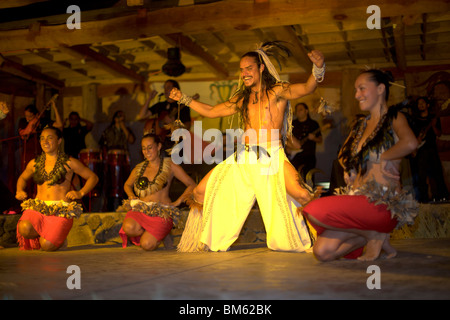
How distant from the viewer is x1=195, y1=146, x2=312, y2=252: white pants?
4.11m

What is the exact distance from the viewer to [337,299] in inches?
83.3

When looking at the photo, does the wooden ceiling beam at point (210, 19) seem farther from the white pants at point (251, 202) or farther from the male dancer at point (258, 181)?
the white pants at point (251, 202)

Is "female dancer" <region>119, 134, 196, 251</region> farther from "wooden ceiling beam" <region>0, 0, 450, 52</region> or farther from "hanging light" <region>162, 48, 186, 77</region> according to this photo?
"hanging light" <region>162, 48, 186, 77</region>

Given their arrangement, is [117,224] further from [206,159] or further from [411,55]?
[411,55]

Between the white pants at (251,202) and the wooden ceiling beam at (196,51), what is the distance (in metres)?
3.79

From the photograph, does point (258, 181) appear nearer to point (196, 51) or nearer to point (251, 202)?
point (251, 202)

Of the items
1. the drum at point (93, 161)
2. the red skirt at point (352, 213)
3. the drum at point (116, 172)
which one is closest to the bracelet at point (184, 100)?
the red skirt at point (352, 213)

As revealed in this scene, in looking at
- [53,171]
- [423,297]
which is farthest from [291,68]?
[423,297]

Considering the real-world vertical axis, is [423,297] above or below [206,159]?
below

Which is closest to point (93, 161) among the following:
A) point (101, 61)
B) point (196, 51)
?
point (101, 61)

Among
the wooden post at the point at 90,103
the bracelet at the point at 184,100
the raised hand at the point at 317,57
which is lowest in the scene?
the bracelet at the point at 184,100

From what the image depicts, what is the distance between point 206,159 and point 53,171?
2.90 metres

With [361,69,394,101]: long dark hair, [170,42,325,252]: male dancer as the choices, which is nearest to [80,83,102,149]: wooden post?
[170,42,325,252]: male dancer

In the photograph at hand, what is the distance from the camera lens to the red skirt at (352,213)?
3176mm
